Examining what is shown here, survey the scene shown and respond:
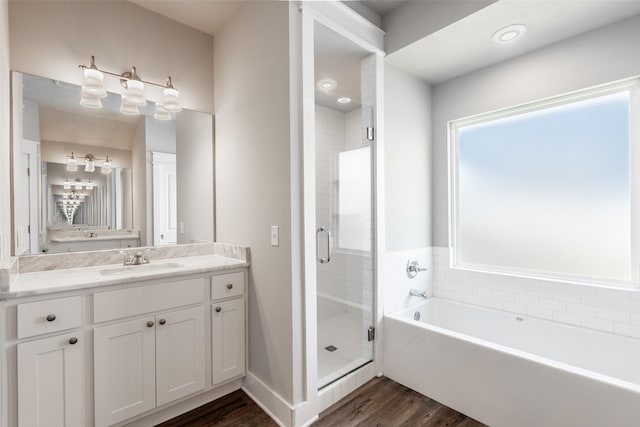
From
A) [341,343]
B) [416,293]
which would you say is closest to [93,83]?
[341,343]

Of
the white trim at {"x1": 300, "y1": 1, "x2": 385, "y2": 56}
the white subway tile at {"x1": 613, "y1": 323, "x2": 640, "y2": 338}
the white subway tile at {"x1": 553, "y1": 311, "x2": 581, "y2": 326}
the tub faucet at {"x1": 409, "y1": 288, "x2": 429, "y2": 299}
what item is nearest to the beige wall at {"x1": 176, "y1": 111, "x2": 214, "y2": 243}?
the white trim at {"x1": 300, "y1": 1, "x2": 385, "y2": 56}

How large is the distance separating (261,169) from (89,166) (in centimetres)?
132

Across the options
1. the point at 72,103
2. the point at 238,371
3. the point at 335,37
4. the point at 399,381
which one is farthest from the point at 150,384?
the point at 335,37

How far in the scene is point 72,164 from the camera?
→ 2.06 m

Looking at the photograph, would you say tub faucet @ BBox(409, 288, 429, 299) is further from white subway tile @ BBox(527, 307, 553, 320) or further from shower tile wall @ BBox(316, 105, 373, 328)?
white subway tile @ BBox(527, 307, 553, 320)

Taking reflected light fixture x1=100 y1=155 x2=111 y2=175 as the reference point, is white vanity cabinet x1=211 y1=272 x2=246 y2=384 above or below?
below

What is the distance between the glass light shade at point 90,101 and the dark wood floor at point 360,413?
2.15m

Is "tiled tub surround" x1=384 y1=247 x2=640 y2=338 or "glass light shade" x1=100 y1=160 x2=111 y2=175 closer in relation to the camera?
"tiled tub surround" x1=384 y1=247 x2=640 y2=338

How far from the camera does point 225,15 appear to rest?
2.26 meters

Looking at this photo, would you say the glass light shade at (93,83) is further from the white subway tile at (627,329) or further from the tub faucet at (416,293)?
the white subway tile at (627,329)

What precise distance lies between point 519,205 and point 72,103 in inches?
138

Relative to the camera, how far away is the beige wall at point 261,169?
178 centimetres

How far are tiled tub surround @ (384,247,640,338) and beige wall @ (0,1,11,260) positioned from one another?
7.90 ft

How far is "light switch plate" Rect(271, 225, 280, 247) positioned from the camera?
1835mm
